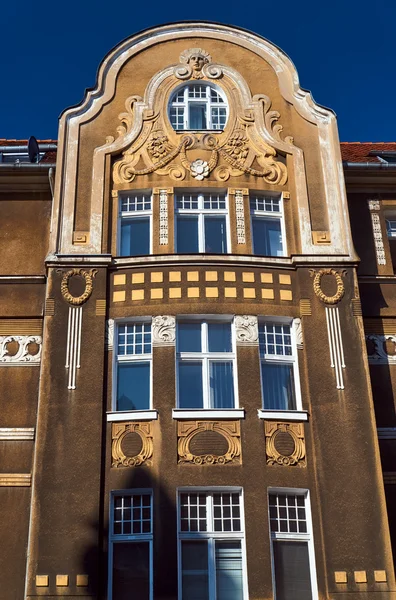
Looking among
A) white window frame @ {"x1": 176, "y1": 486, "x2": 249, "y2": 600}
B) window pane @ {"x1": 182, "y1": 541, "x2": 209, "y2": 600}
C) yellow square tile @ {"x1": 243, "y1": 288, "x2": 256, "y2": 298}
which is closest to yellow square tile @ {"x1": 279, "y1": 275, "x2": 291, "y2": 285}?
yellow square tile @ {"x1": 243, "y1": 288, "x2": 256, "y2": 298}

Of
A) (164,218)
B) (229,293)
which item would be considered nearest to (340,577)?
(229,293)

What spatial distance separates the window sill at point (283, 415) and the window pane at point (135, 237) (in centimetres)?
447

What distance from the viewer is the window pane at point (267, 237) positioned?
701 inches

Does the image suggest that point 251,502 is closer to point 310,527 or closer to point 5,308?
point 310,527

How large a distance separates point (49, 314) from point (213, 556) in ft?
19.0

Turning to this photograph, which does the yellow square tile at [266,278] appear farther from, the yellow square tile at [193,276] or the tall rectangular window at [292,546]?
the tall rectangular window at [292,546]

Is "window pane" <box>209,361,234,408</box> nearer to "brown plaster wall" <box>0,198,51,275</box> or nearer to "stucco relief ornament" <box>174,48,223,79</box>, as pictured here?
"brown plaster wall" <box>0,198,51,275</box>

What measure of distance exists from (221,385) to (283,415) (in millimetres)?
1368

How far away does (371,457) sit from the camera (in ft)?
50.1

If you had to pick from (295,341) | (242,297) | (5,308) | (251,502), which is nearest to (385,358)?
(295,341)

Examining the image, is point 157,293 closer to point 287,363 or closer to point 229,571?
point 287,363

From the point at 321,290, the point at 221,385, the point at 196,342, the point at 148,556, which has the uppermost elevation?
the point at 321,290

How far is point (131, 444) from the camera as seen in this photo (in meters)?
15.2

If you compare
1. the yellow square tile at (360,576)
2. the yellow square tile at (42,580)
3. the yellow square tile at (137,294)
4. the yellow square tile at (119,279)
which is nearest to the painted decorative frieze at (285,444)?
the yellow square tile at (360,576)
